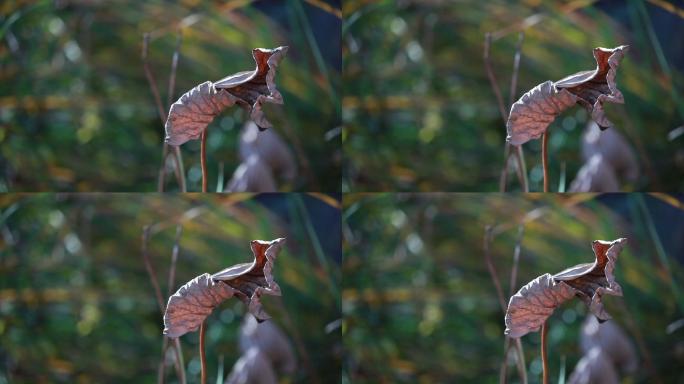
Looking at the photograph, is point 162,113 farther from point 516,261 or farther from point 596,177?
point 596,177

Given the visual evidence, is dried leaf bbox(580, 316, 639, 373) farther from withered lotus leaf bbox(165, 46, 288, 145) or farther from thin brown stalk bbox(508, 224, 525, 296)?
withered lotus leaf bbox(165, 46, 288, 145)

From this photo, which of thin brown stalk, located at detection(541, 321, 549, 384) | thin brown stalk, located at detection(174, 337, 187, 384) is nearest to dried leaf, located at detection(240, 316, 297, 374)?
thin brown stalk, located at detection(174, 337, 187, 384)

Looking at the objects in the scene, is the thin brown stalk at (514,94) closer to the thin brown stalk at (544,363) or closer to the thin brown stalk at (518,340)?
the thin brown stalk at (518,340)

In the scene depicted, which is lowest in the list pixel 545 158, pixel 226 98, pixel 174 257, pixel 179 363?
pixel 179 363

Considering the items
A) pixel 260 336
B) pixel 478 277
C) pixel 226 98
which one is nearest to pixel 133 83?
pixel 226 98

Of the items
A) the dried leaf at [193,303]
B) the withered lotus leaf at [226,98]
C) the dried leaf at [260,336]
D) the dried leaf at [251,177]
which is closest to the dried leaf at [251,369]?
the dried leaf at [260,336]

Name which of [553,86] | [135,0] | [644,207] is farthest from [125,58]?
[644,207]
